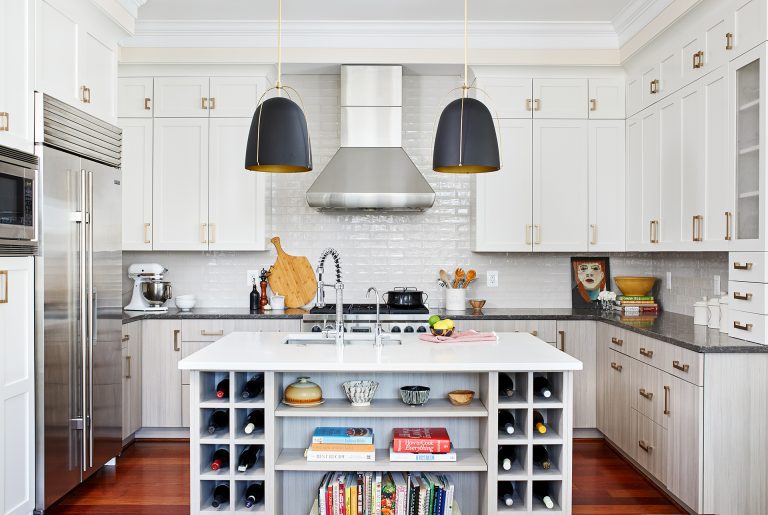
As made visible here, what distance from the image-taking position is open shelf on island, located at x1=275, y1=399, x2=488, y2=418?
2.78m

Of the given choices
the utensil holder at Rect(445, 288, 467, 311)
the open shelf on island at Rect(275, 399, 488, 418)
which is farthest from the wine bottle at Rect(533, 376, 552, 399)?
the utensil holder at Rect(445, 288, 467, 311)

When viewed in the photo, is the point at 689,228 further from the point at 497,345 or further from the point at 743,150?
the point at 497,345

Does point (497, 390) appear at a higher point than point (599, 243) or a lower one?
lower

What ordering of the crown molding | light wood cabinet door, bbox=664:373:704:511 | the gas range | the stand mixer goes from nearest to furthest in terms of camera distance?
light wood cabinet door, bbox=664:373:704:511 < the gas range < the crown molding < the stand mixer

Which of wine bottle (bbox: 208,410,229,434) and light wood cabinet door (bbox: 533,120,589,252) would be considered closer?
wine bottle (bbox: 208,410,229,434)

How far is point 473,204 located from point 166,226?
2.40 m

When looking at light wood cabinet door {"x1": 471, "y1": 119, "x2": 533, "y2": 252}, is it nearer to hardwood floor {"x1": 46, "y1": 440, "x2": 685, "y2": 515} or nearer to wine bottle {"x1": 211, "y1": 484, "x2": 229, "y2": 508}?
hardwood floor {"x1": 46, "y1": 440, "x2": 685, "y2": 515}

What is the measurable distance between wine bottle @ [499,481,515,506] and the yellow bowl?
238cm

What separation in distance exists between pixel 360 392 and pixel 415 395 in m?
0.25

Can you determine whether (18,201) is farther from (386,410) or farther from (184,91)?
(184,91)

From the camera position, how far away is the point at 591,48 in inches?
190

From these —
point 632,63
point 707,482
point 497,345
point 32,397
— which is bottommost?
point 707,482

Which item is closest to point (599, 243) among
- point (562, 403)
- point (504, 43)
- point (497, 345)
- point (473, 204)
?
point (473, 204)

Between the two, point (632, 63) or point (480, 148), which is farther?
point (632, 63)
